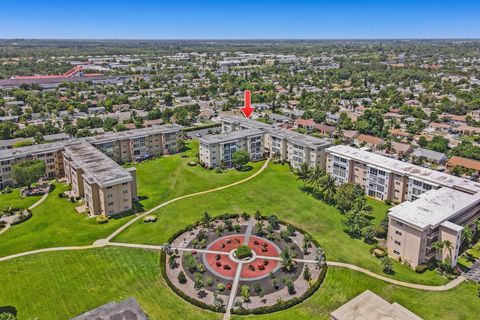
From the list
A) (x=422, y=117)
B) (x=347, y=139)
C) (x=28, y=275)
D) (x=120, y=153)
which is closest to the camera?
(x=28, y=275)

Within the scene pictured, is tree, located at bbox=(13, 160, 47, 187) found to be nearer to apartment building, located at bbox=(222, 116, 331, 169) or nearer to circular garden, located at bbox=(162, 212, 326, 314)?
circular garden, located at bbox=(162, 212, 326, 314)

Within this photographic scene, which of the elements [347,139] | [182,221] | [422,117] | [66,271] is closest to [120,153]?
[182,221]

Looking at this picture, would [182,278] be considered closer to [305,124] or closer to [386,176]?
[386,176]

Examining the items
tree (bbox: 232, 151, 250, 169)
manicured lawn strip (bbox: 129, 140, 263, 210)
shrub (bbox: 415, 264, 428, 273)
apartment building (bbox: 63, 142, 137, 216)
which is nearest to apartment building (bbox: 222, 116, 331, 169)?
manicured lawn strip (bbox: 129, 140, 263, 210)

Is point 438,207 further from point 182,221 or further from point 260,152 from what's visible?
point 260,152

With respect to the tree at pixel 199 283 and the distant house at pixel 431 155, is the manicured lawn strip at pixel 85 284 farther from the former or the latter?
the distant house at pixel 431 155

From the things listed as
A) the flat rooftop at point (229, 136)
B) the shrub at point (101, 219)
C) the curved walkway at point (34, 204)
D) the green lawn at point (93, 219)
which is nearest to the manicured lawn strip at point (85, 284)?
the green lawn at point (93, 219)

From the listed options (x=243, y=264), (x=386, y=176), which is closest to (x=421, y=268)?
(x=386, y=176)
